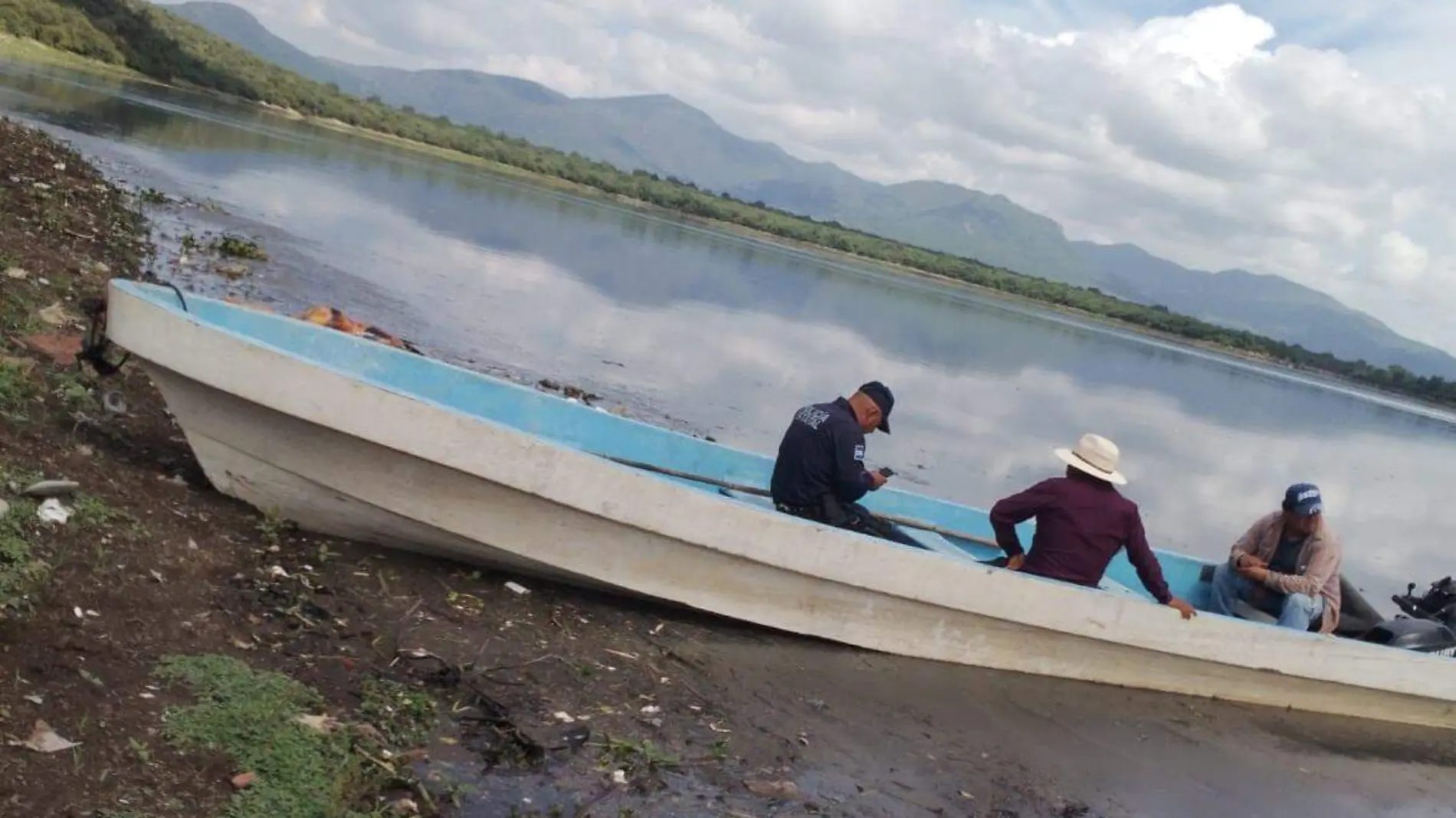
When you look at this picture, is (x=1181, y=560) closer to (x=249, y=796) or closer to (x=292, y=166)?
(x=249, y=796)

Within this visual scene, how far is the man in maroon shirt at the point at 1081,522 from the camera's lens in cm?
739

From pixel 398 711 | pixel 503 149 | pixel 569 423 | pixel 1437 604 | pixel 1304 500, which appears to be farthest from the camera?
pixel 503 149

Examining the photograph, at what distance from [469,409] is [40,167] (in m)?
10.4

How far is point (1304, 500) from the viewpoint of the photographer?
8.13m

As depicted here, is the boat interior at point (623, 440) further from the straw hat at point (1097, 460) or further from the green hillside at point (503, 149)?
the green hillside at point (503, 149)

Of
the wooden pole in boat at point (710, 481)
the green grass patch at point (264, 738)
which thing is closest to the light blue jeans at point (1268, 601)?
the wooden pole in boat at point (710, 481)

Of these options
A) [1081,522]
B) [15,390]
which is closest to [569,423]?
[15,390]

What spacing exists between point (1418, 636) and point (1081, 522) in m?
3.54

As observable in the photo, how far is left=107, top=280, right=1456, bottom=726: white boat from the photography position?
6.23 metres

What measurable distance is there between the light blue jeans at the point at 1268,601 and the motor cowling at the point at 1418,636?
824mm

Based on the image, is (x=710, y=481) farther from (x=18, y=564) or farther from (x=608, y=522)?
(x=18, y=564)

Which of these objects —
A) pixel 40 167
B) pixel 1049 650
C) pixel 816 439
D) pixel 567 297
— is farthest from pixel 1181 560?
pixel 567 297

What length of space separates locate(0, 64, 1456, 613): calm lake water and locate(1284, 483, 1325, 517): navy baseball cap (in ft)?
22.8

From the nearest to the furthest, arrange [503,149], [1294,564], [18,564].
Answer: [18,564]
[1294,564]
[503,149]
